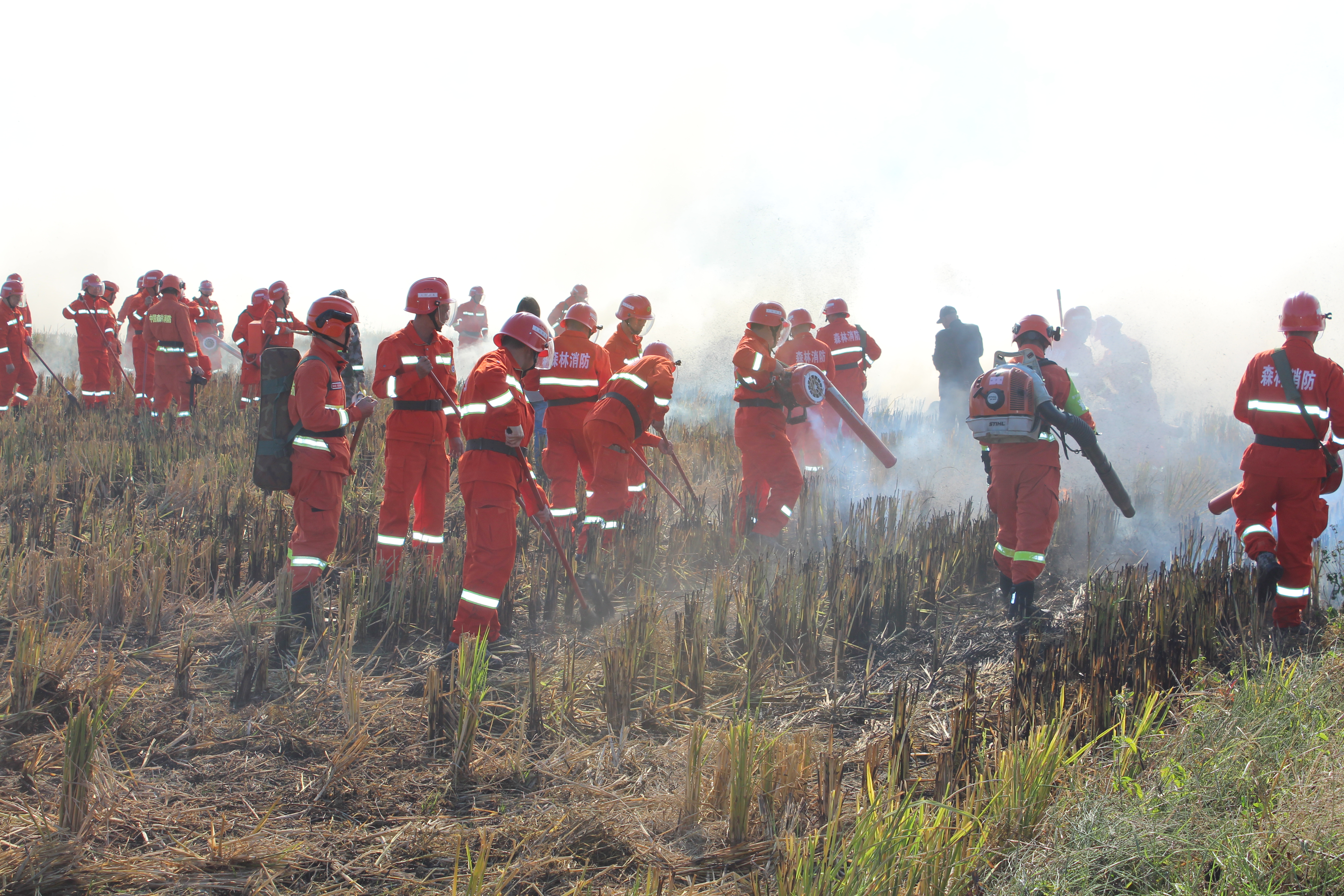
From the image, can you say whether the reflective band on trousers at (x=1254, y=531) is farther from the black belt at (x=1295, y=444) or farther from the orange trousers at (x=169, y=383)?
the orange trousers at (x=169, y=383)

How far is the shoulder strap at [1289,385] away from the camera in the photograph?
5.33 metres

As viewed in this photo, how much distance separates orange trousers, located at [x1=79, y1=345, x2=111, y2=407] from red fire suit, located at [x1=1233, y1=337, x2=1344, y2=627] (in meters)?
14.3

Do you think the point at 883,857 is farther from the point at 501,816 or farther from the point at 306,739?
the point at 306,739

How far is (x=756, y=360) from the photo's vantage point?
7434mm

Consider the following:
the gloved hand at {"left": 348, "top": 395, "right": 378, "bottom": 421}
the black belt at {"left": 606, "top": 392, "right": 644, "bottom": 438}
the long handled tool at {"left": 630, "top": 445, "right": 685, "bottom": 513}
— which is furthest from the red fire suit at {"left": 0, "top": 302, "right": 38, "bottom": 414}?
the black belt at {"left": 606, "top": 392, "right": 644, "bottom": 438}

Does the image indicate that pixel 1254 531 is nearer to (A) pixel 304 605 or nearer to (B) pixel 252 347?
(A) pixel 304 605

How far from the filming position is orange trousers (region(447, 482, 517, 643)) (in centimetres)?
491

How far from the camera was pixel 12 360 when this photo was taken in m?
12.6

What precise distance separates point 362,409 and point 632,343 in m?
2.90

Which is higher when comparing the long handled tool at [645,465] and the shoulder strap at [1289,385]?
the shoulder strap at [1289,385]

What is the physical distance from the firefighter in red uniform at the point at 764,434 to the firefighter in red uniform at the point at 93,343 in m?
10.4

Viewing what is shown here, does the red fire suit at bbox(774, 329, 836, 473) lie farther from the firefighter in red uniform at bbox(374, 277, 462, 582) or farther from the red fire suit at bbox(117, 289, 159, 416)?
the red fire suit at bbox(117, 289, 159, 416)

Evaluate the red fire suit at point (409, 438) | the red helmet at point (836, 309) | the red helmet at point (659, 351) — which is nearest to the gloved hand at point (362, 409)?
the red fire suit at point (409, 438)

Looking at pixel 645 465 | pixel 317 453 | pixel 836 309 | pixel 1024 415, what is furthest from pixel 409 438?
pixel 836 309
